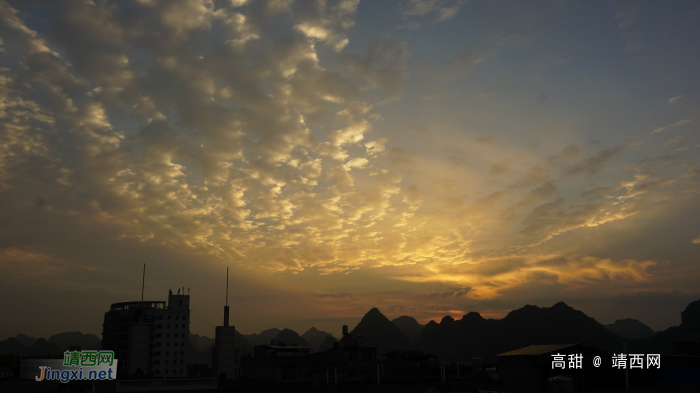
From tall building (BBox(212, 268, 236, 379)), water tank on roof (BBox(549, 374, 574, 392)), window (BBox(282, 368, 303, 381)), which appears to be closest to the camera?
water tank on roof (BBox(549, 374, 574, 392))

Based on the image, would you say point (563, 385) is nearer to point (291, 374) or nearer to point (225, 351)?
point (291, 374)

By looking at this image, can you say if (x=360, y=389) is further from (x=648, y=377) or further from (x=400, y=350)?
(x=400, y=350)

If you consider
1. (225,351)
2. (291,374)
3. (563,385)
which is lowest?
(225,351)

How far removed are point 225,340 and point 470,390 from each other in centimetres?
17097

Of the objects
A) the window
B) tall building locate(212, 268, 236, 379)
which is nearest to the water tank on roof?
the window

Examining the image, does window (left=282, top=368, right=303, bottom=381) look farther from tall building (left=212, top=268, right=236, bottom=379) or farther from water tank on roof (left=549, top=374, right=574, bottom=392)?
tall building (left=212, top=268, right=236, bottom=379)

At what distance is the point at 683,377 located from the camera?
164 ft

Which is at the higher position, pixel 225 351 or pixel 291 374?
pixel 291 374

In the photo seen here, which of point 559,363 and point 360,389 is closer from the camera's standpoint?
point 559,363

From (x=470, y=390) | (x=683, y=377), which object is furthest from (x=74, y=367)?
(x=683, y=377)

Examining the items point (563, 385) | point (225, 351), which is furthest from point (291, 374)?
point (225, 351)

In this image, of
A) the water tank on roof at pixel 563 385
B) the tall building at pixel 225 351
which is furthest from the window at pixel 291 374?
the tall building at pixel 225 351

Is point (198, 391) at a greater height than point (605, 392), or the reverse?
point (605, 392)

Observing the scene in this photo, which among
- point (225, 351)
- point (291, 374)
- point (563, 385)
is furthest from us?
point (225, 351)
